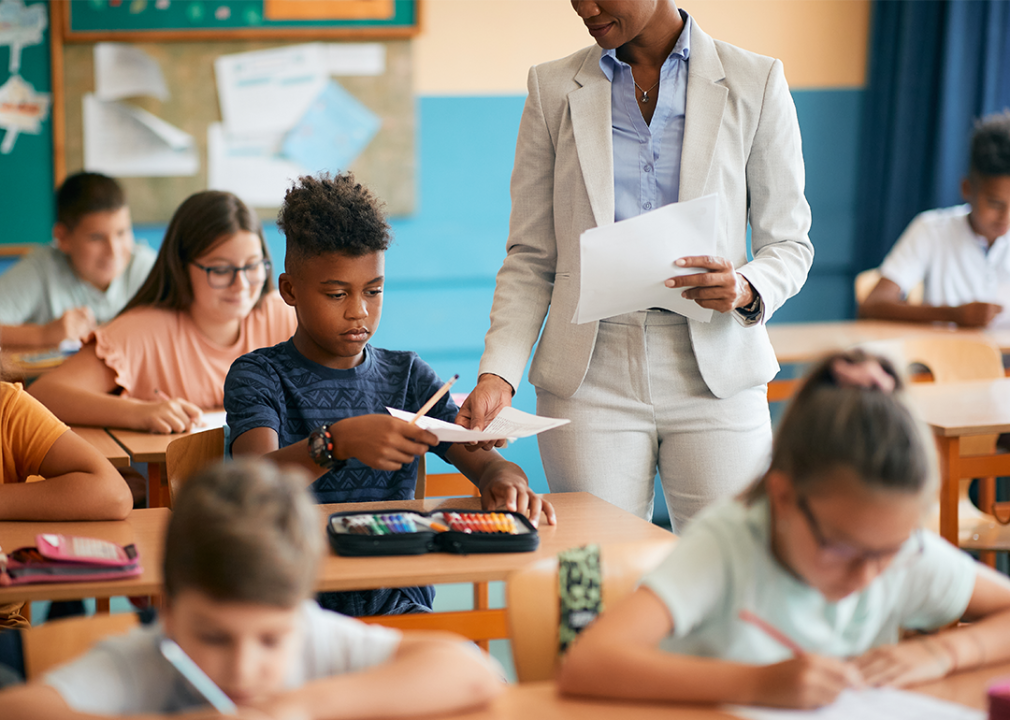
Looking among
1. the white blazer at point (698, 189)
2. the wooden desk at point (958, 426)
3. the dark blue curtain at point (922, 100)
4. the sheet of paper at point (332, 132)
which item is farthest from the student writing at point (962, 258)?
the white blazer at point (698, 189)

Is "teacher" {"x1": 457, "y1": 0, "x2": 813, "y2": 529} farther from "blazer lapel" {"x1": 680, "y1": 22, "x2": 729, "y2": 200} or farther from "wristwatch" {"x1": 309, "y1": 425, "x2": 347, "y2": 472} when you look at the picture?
"wristwatch" {"x1": 309, "y1": 425, "x2": 347, "y2": 472}

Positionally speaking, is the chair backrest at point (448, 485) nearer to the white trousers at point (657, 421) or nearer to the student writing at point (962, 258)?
the white trousers at point (657, 421)

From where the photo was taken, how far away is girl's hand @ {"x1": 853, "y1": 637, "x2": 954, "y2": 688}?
110 centimetres

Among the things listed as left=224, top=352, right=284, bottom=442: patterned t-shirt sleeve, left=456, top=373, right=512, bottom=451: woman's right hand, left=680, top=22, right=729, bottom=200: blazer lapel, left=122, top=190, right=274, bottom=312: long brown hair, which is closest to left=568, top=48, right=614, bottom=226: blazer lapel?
left=680, top=22, right=729, bottom=200: blazer lapel

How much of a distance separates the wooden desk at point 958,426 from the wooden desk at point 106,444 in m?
1.84

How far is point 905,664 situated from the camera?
1.11 m

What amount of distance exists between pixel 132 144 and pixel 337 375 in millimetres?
2490

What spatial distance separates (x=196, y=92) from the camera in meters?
4.09

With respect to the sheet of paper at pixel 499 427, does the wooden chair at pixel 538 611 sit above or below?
below

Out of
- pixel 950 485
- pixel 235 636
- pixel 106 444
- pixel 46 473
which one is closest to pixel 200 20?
pixel 106 444

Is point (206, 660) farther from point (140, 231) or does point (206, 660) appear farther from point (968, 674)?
point (140, 231)

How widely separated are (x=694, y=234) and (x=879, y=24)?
340cm

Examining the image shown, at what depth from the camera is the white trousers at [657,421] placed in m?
1.84

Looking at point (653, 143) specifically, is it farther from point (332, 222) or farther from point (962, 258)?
point (962, 258)
